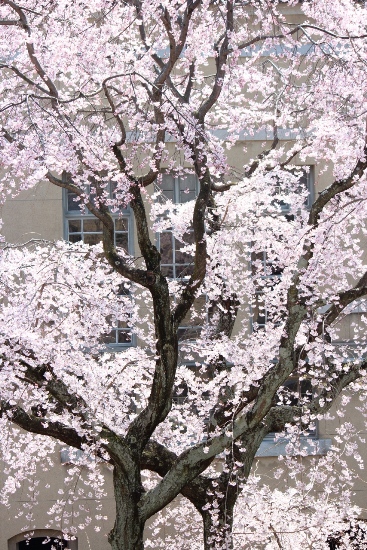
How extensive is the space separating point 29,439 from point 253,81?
4591mm

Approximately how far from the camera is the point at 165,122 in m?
7.65

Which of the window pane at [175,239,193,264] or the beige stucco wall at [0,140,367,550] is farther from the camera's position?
the window pane at [175,239,193,264]

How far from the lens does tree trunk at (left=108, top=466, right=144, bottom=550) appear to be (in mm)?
7508

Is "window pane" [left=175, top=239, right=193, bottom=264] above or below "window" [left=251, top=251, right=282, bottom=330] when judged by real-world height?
above

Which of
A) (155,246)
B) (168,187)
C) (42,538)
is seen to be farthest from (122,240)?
(155,246)

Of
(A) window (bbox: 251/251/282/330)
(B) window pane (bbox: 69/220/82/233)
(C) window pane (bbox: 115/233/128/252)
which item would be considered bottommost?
(A) window (bbox: 251/251/282/330)

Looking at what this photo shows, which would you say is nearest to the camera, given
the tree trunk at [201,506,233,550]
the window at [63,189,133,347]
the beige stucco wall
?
the tree trunk at [201,506,233,550]

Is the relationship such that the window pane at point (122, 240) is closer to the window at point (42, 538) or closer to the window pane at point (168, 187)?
the window pane at point (168, 187)

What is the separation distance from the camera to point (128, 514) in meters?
7.51

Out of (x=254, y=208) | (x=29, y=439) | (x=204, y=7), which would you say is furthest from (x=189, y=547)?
(x=204, y=7)

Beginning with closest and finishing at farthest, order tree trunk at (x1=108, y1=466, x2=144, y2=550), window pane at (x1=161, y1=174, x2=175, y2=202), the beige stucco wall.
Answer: tree trunk at (x1=108, y1=466, x2=144, y2=550) < the beige stucco wall < window pane at (x1=161, y1=174, x2=175, y2=202)

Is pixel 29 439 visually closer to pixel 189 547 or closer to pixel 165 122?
pixel 189 547

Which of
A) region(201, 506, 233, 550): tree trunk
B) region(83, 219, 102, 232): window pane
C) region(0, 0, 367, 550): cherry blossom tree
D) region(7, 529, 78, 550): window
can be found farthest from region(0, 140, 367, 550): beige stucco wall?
region(201, 506, 233, 550): tree trunk

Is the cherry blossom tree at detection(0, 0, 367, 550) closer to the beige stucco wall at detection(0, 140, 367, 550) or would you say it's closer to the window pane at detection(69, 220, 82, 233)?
the beige stucco wall at detection(0, 140, 367, 550)
